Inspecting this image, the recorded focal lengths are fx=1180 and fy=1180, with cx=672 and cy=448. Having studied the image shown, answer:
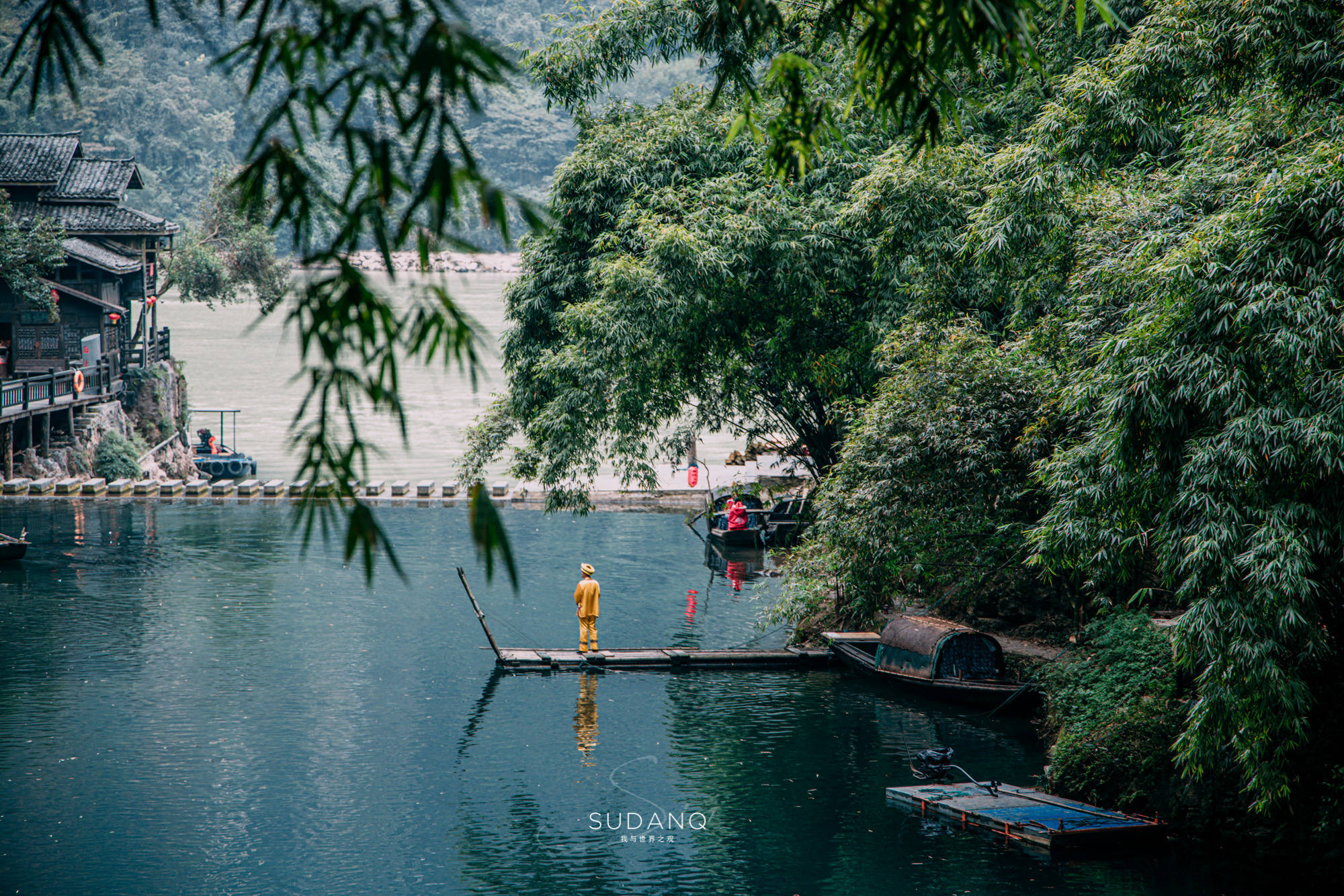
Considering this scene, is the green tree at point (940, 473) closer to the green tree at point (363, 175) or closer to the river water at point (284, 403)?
the river water at point (284, 403)

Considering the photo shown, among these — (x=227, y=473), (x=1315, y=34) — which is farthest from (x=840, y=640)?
(x=227, y=473)

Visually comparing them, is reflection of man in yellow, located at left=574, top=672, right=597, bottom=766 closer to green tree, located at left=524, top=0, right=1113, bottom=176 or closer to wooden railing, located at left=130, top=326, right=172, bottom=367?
green tree, located at left=524, top=0, right=1113, bottom=176

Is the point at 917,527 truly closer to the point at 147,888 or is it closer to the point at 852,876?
the point at 852,876

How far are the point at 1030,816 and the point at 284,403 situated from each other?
66217 millimetres

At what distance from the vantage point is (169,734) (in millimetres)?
16047

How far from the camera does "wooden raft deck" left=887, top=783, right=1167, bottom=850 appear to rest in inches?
483

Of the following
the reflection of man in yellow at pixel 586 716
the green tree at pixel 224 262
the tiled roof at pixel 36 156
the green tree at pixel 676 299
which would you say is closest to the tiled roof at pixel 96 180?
the tiled roof at pixel 36 156

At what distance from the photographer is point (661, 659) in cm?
1972

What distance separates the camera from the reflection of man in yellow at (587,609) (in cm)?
1925

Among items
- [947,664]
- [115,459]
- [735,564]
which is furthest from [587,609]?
[115,459]

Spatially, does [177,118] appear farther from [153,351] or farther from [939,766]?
[939,766]

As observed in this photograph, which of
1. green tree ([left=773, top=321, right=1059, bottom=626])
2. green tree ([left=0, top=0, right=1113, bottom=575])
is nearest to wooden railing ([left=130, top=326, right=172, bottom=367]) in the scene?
green tree ([left=773, top=321, right=1059, bottom=626])

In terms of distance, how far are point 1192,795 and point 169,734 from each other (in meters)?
12.9

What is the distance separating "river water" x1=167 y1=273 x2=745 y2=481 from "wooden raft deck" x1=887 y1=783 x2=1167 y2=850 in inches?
538
